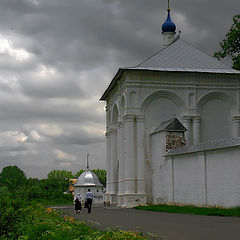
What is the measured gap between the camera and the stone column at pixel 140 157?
2252 centimetres

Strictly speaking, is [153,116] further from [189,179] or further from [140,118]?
[189,179]

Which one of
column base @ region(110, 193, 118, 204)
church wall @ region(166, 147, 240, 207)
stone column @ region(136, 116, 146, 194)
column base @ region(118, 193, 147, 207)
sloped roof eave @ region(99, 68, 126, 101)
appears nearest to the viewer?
church wall @ region(166, 147, 240, 207)

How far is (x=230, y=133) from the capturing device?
24.6 m

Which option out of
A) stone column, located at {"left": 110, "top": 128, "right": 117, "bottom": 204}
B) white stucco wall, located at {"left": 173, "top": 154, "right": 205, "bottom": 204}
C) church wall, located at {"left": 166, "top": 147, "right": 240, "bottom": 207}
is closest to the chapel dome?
stone column, located at {"left": 110, "top": 128, "right": 117, "bottom": 204}

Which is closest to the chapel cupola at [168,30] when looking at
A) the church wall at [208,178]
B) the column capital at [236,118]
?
the column capital at [236,118]

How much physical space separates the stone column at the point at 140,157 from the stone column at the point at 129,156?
11.3 inches

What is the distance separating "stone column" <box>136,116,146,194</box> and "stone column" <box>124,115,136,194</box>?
29 centimetres

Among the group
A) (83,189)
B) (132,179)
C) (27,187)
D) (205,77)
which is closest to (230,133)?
(205,77)

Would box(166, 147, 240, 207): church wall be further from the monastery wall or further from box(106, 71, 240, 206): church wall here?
box(106, 71, 240, 206): church wall

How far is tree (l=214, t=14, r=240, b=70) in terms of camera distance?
28922 mm

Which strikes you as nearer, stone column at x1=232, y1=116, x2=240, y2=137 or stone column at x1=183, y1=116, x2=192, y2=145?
stone column at x1=183, y1=116, x2=192, y2=145

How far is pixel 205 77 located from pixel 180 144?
549cm

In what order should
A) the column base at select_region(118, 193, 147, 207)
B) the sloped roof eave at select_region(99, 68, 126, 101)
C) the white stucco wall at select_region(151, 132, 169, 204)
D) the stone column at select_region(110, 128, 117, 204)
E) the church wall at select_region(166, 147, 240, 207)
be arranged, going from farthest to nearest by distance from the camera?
the stone column at select_region(110, 128, 117, 204) < the sloped roof eave at select_region(99, 68, 126, 101) < the column base at select_region(118, 193, 147, 207) < the white stucco wall at select_region(151, 132, 169, 204) < the church wall at select_region(166, 147, 240, 207)

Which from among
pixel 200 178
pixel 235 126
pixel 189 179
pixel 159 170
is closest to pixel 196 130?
pixel 235 126
